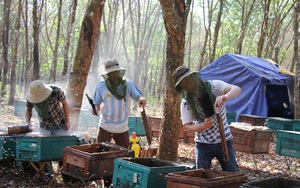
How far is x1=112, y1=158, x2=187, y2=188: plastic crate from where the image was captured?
176 inches

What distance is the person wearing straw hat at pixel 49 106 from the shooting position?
6.56 metres

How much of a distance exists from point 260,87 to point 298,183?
34.3ft

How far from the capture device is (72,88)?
9070mm

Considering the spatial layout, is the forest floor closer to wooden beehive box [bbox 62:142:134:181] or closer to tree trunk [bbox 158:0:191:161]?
wooden beehive box [bbox 62:142:134:181]

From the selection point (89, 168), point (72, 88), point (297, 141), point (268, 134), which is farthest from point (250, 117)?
point (89, 168)

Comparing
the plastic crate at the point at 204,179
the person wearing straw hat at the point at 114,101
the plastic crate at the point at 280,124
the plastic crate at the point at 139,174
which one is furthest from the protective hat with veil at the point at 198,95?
the plastic crate at the point at 280,124

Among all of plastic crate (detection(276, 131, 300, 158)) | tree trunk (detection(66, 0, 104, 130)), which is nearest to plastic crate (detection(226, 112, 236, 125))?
plastic crate (detection(276, 131, 300, 158))

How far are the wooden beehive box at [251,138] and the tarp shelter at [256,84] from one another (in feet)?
16.8

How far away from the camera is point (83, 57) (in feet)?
30.0

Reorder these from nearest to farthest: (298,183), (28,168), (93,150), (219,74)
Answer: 1. (298,183)
2. (93,150)
3. (28,168)
4. (219,74)

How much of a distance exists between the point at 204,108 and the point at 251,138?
4380mm

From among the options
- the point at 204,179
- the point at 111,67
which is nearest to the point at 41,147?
the point at 111,67

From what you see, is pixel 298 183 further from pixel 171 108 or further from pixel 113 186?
pixel 171 108

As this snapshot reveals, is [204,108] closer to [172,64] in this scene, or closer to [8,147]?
[172,64]
